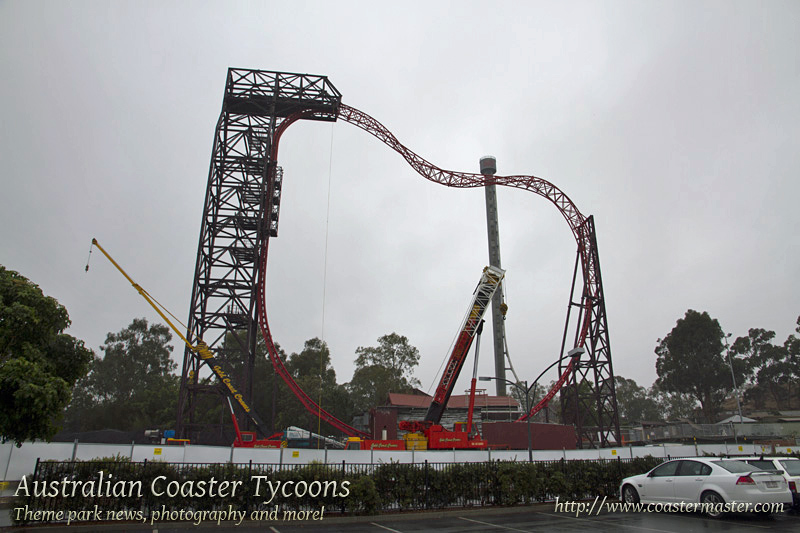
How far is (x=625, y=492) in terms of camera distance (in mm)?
15172

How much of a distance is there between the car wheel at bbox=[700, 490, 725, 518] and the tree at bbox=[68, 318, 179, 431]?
229 feet

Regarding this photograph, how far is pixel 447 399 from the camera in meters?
27.3

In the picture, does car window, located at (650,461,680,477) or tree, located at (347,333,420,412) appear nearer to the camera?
car window, located at (650,461,680,477)

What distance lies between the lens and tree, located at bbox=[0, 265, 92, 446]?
37.2ft

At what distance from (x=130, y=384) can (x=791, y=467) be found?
8606 cm

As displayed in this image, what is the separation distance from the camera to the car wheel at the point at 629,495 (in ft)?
48.2

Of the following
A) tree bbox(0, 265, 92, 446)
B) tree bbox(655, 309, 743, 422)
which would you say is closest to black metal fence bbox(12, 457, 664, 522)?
tree bbox(0, 265, 92, 446)

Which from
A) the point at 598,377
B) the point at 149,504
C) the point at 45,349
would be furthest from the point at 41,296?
the point at 598,377

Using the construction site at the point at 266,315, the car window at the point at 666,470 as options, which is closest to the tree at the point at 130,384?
the construction site at the point at 266,315

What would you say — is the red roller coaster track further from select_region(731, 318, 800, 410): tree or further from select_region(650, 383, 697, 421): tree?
select_region(650, 383, 697, 421): tree

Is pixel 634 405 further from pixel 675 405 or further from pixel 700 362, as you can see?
pixel 700 362

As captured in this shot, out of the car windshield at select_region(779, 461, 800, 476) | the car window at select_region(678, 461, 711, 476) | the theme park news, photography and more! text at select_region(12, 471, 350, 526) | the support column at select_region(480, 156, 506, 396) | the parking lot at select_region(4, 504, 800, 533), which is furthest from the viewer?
the support column at select_region(480, 156, 506, 396)

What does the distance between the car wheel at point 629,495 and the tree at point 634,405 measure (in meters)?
115

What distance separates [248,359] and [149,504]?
810 inches
